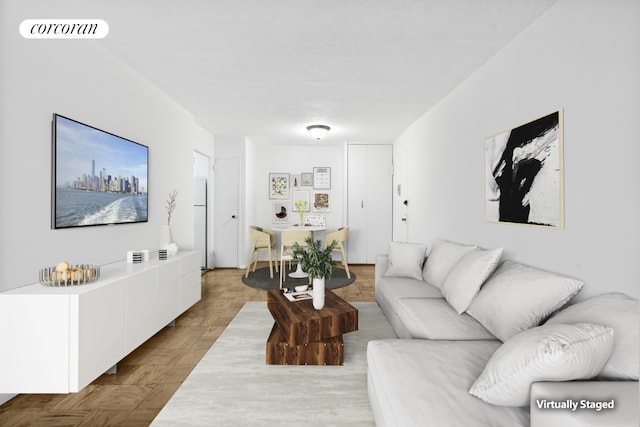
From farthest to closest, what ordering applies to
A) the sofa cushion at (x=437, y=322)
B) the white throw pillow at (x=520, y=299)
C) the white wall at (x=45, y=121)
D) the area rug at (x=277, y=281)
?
the area rug at (x=277, y=281), the sofa cushion at (x=437, y=322), the white wall at (x=45, y=121), the white throw pillow at (x=520, y=299)

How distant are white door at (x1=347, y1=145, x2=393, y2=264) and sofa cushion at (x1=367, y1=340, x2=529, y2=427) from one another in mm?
4538

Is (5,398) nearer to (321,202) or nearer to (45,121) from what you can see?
(45,121)

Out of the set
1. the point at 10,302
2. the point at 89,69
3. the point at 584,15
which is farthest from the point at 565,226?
the point at 89,69

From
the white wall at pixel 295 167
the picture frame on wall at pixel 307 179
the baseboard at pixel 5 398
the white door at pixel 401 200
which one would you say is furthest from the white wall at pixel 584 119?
the picture frame on wall at pixel 307 179

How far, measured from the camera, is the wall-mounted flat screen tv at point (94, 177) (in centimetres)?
219

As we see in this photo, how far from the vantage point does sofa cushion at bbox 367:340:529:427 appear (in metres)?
1.17

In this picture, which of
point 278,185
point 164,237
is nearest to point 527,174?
point 164,237

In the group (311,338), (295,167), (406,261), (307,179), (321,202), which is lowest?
(311,338)

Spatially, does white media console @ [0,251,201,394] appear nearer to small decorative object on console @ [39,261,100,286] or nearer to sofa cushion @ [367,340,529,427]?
small decorative object on console @ [39,261,100,286]

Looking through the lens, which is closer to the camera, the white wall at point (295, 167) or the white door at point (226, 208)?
the white door at point (226, 208)

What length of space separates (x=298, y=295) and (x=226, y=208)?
3.66 meters

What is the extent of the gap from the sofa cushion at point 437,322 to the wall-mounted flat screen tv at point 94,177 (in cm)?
258

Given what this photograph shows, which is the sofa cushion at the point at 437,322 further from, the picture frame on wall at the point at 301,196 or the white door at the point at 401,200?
the picture frame on wall at the point at 301,196

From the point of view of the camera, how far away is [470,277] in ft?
7.45
